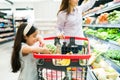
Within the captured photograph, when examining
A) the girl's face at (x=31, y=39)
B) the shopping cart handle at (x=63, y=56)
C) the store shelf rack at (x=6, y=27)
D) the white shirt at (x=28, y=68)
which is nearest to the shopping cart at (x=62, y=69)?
the shopping cart handle at (x=63, y=56)

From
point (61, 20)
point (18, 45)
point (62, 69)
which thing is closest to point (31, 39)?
point (18, 45)

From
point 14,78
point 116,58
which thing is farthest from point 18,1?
point 116,58

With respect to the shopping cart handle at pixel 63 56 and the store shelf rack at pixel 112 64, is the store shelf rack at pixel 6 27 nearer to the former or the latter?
the store shelf rack at pixel 112 64

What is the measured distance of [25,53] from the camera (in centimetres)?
197

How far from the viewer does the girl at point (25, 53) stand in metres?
1.95

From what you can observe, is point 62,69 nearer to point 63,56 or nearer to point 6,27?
point 63,56

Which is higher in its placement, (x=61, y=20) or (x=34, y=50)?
(x=61, y=20)

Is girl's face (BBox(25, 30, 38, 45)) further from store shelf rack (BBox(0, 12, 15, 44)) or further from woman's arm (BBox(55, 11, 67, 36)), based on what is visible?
store shelf rack (BBox(0, 12, 15, 44))

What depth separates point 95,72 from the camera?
9.69 feet

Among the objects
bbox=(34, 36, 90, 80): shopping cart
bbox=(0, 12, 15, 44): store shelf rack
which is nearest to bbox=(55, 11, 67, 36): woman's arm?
bbox=(34, 36, 90, 80): shopping cart

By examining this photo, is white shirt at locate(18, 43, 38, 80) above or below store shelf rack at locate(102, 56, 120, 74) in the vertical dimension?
above

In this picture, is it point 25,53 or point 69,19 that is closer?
point 25,53

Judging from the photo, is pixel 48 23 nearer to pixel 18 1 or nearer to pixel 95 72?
pixel 18 1

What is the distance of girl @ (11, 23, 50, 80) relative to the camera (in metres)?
1.95
